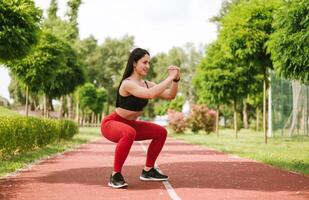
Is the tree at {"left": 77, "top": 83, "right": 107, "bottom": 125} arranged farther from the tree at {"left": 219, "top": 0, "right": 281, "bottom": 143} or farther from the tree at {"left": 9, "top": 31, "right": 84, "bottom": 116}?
the tree at {"left": 219, "top": 0, "right": 281, "bottom": 143}

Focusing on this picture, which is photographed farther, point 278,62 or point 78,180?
point 278,62

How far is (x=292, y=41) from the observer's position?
1478 centimetres

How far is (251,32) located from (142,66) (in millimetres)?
14825

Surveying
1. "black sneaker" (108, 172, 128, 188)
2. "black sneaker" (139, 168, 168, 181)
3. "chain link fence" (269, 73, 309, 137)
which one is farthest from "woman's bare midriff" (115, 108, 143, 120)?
"chain link fence" (269, 73, 309, 137)

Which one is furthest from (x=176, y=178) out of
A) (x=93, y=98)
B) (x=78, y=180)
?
(x=93, y=98)

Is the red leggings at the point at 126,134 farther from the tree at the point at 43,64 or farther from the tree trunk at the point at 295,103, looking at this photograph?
the tree trunk at the point at 295,103

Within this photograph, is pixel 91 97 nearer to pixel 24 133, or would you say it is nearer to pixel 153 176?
pixel 24 133

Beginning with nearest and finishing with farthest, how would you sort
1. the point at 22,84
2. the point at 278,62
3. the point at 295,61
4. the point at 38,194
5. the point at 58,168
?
the point at 38,194, the point at 58,168, the point at 295,61, the point at 278,62, the point at 22,84

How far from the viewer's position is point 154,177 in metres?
8.39

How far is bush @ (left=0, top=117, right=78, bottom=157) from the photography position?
12.3 metres

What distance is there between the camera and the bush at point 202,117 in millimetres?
43344

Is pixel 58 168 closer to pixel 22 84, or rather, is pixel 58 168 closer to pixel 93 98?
pixel 22 84

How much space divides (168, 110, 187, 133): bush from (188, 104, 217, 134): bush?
2.38ft

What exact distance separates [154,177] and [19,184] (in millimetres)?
2224
